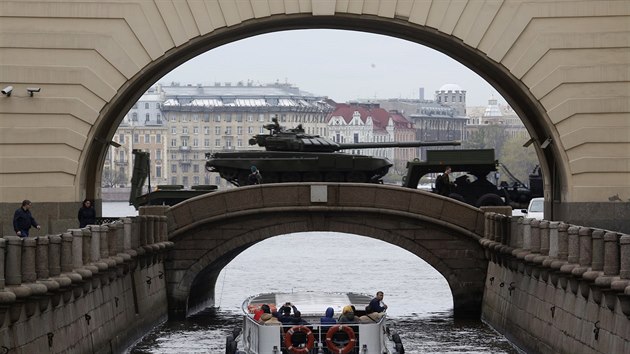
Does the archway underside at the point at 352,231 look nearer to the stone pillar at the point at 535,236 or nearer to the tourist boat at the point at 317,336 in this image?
the stone pillar at the point at 535,236

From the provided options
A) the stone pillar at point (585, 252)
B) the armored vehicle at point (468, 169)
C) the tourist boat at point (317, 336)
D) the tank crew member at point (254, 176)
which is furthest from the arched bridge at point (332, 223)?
the stone pillar at point (585, 252)

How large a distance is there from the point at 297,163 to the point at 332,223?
817cm

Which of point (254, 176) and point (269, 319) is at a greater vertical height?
point (254, 176)

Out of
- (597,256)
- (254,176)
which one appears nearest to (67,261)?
(597,256)

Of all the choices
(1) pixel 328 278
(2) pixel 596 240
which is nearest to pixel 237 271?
(1) pixel 328 278

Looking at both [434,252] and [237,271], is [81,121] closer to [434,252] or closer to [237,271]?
[434,252]

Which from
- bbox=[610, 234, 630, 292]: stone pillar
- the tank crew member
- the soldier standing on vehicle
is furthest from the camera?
the tank crew member

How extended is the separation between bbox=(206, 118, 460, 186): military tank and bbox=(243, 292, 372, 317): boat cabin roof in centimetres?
1655

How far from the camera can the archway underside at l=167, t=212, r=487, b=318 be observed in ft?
122

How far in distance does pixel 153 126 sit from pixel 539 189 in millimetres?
118699

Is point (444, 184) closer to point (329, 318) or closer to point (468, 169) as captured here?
point (468, 169)

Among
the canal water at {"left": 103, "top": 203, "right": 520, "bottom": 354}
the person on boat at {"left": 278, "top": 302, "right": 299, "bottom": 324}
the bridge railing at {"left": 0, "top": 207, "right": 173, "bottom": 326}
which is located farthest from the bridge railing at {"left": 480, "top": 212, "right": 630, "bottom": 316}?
A: the bridge railing at {"left": 0, "top": 207, "right": 173, "bottom": 326}

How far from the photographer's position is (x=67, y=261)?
2614 cm

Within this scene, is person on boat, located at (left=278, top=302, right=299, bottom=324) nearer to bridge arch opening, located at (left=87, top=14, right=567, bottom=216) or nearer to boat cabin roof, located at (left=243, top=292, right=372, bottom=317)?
boat cabin roof, located at (left=243, top=292, right=372, bottom=317)
